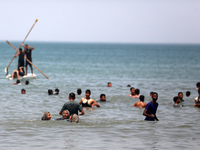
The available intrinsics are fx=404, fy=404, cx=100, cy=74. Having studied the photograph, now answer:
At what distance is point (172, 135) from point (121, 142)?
2571 mm

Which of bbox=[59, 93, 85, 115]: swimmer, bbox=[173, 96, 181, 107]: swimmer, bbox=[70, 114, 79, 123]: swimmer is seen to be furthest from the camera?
bbox=[173, 96, 181, 107]: swimmer

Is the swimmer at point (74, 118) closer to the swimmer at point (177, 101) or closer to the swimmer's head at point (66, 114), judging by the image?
the swimmer's head at point (66, 114)

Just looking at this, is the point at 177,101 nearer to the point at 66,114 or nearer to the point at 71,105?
the point at 66,114

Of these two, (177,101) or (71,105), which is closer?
(71,105)

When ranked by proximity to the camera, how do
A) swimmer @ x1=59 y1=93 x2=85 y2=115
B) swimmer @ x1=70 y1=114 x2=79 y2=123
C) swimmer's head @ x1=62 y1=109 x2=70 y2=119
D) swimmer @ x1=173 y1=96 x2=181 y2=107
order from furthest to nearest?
swimmer @ x1=173 y1=96 x2=181 y2=107 < swimmer @ x1=70 y1=114 x2=79 y2=123 < swimmer's head @ x1=62 y1=109 x2=70 y2=119 < swimmer @ x1=59 y1=93 x2=85 y2=115

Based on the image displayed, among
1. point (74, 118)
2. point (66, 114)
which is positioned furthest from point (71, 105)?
point (74, 118)

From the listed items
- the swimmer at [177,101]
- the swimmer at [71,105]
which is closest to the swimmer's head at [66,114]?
the swimmer at [71,105]

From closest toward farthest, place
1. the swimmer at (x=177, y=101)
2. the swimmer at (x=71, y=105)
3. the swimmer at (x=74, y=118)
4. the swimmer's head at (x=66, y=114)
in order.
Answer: the swimmer at (x=71, y=105)
the swimmer's head at (x=66, y=114)
the swimmer at (x=74, y=118)
the swimmer at (x=177, y=101)

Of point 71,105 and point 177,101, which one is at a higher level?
point 71,105

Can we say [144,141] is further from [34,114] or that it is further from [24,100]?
[24,100]

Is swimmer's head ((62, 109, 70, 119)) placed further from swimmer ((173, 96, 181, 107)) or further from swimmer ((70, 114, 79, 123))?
swimmer ((173, 96, 181, 107))

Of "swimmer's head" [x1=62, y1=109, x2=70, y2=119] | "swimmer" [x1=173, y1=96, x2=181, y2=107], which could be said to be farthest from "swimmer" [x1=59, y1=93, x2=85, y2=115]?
"swimmer" [x1=173, y1=96, x2=181, y2=107]

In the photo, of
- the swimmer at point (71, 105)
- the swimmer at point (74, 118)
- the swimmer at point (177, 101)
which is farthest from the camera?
the swimmer at point (177, 101)

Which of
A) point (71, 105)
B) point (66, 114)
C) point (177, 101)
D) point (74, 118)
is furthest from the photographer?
point (177, 101)
